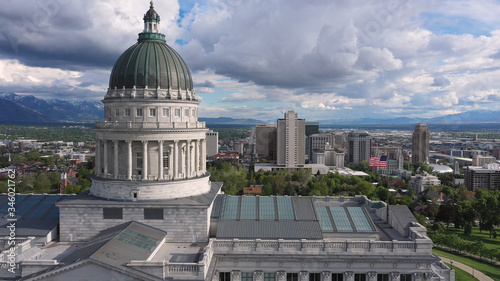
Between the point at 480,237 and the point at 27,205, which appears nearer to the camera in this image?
the point at 27,205

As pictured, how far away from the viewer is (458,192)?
427ft

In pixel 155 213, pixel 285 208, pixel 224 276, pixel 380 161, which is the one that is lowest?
pixel 224 276

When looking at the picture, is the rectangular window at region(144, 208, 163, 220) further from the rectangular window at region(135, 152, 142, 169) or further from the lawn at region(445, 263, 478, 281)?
the lawn at region(445, 263, 478, 281)

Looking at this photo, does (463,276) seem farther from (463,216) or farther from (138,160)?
(138,160)

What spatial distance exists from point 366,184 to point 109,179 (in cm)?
8753

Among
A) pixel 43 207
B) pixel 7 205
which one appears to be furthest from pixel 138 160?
pixel 7 205

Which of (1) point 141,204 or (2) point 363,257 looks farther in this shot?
(1) point 141,204

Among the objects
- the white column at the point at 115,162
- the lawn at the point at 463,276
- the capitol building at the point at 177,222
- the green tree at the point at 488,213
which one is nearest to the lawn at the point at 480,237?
the green tree at the point at 488,213

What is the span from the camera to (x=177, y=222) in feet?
130

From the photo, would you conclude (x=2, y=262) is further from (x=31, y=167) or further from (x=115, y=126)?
(x=31, y=167)

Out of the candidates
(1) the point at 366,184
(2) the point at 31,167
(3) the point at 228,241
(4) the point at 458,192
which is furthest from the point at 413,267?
(2) the point at 31,167

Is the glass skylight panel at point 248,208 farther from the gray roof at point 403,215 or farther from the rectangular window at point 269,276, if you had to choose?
the gray roof at point 403,215

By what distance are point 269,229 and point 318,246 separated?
573cm

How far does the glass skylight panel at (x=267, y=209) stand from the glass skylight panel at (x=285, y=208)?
0.81 metres
